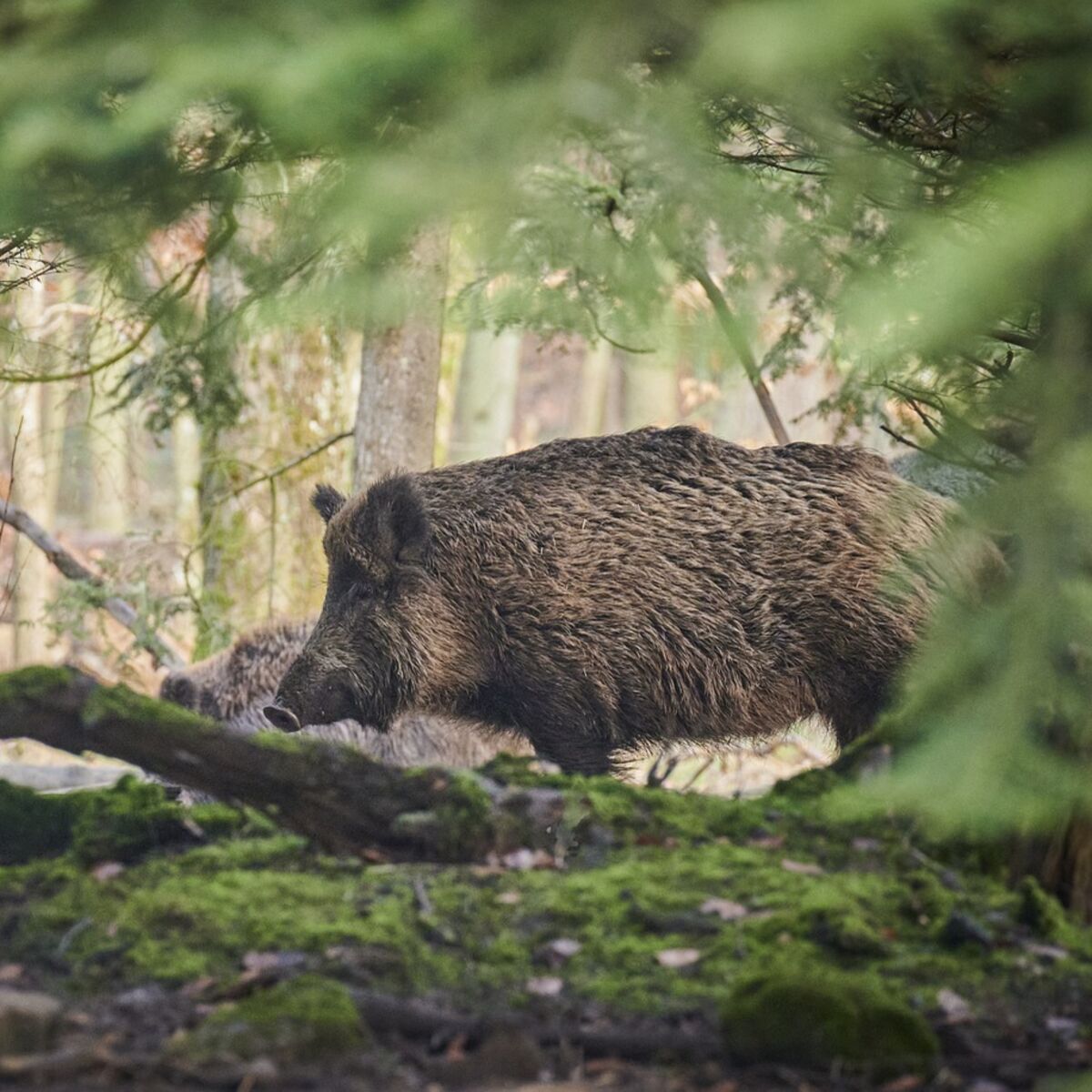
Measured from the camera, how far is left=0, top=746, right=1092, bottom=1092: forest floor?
3217mm

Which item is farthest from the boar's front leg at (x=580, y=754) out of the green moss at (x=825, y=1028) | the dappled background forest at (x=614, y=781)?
the green moss at (x=825, y=1028)

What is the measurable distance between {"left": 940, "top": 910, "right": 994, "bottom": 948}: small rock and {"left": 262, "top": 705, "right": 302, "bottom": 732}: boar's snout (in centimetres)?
285

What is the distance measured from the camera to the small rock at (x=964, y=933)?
386 centimetres

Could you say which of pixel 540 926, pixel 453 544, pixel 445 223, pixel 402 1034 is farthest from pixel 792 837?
pixel 445 223

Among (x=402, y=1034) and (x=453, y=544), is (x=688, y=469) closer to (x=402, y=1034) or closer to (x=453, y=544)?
(x=453, y=544)

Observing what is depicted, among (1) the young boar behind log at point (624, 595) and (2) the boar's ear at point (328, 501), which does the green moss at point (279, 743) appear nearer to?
(1) the young boar behind log at point (624, 595)

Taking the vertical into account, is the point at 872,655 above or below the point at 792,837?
above

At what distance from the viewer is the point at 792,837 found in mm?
4477

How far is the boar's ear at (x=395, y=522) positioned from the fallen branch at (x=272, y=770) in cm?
167

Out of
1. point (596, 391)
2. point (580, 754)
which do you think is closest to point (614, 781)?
point (580, 754)

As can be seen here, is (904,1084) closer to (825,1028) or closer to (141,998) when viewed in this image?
(825,1028)

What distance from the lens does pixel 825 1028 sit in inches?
129

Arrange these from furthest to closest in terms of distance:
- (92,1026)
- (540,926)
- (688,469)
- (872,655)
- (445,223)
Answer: (445,223) < (688,469) < (872,655) < (540,926) < (92,1026)

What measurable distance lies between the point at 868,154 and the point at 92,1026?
290cm
